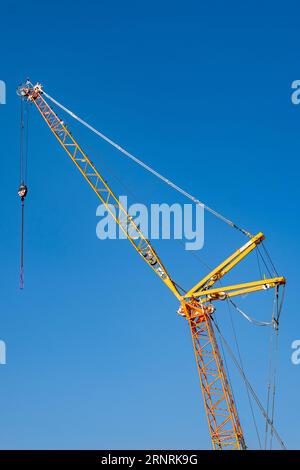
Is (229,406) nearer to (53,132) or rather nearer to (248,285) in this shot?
(248,285)

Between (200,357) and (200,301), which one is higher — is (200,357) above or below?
below

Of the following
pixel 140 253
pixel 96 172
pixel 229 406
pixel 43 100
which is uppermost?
pixel 43 100

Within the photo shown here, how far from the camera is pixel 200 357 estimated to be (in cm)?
9794
